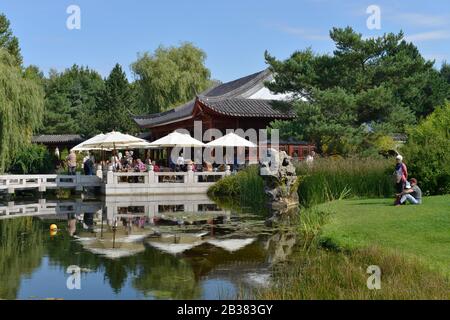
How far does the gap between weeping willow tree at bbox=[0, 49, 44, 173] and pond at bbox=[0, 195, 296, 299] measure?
5942 mm

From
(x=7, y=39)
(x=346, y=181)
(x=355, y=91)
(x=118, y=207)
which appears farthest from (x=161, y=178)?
(x=7, y=39)

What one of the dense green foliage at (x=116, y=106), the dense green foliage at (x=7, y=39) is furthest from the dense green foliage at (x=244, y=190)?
the dense green foliage at (x=7, y=39)

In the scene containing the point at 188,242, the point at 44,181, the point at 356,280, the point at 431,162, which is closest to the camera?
the point at 356,280

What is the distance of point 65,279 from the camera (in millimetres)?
7668

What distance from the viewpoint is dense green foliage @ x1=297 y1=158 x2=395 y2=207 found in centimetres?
1484

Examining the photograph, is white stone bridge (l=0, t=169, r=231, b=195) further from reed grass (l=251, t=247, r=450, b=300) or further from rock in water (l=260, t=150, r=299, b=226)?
reed grass (l=251, t=247, r=450, b=300)

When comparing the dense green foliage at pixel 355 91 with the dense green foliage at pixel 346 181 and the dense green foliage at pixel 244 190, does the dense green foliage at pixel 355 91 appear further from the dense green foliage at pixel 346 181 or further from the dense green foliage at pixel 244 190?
the dense green foliage at pixel 346 181

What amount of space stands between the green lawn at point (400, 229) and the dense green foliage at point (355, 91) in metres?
6.74

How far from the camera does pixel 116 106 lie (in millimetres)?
39312

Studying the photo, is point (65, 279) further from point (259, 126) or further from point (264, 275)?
point (259, 126)

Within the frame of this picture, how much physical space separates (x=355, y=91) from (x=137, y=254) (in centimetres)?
1264

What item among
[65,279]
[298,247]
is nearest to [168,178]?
[298,247]

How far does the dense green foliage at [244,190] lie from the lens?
1748cm

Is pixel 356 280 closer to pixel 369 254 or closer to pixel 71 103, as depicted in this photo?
pixel 369 254
